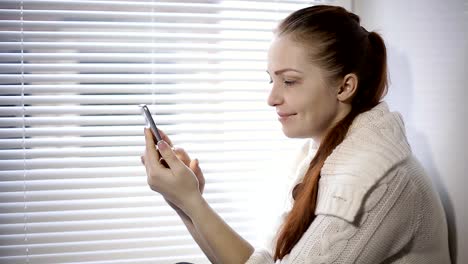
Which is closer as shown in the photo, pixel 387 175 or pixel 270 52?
pixel 387 175

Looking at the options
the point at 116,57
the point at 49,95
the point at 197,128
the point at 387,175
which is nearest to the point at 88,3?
the point at 116,57

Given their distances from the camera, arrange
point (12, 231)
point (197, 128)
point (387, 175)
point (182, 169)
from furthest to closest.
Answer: point (197, 128) < point (12, 231) < point (182, 169) < point (387, 175)

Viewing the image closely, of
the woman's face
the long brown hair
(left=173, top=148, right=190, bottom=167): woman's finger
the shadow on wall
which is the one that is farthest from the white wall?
(left=173, top=148, right=190, bottom=167): woman's finger

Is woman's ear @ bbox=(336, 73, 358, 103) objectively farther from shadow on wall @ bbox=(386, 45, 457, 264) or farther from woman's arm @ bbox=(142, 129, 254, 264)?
woman's arm @ bbox=(142, 129, 254, 264)

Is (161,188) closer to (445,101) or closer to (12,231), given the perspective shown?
(12,231)

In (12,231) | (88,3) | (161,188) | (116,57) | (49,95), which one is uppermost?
(88,3)

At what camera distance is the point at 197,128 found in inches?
57.4

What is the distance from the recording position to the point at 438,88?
1.10m

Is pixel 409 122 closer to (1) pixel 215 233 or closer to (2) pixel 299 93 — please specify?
(2) pixel 299 93

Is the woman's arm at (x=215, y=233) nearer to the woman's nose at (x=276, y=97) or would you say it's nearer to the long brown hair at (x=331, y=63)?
the long brown hair at (x=331, y=63)

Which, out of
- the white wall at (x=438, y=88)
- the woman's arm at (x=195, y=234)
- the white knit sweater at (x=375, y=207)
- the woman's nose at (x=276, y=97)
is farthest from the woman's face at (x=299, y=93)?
the woman's arm at (x=195, y=234)

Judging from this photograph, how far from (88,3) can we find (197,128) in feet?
1.59

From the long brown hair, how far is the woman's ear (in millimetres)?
14

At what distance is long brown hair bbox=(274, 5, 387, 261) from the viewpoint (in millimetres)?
1089
